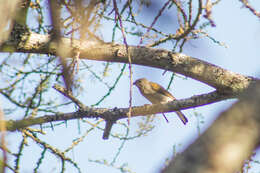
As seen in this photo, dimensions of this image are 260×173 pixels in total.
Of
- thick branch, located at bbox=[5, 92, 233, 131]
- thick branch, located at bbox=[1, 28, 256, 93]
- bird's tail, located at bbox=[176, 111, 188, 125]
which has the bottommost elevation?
bird's tail, located at bbox=[176, 111, 188, 125]

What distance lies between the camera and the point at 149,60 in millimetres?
3695

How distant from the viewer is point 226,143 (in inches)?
43.4

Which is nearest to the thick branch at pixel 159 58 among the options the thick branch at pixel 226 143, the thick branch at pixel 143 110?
the thick branch at pixel 143 110

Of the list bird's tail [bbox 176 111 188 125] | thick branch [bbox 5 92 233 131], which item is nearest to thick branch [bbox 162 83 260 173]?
thick branch [bbox 5 92 233 131]

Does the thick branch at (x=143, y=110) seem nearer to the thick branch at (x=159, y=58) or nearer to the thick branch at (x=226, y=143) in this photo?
the thick branch at (x=159, y=58)

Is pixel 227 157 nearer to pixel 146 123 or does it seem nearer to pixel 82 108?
pixel 82 108

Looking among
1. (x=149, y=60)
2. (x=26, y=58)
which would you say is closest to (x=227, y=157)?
(x=149, y=60)

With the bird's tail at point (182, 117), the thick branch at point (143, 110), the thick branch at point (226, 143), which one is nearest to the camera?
the thick branch at point (226, 143)

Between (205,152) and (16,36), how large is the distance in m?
3.17

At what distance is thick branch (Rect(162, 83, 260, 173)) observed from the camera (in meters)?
1.07

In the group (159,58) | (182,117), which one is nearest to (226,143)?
(159,58)

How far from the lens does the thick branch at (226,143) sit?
107 centimetres

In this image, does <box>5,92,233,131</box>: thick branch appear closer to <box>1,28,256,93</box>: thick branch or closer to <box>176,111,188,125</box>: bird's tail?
<box>1,28,256,93</box>: thick branch

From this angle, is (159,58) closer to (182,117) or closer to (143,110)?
(143,110)
